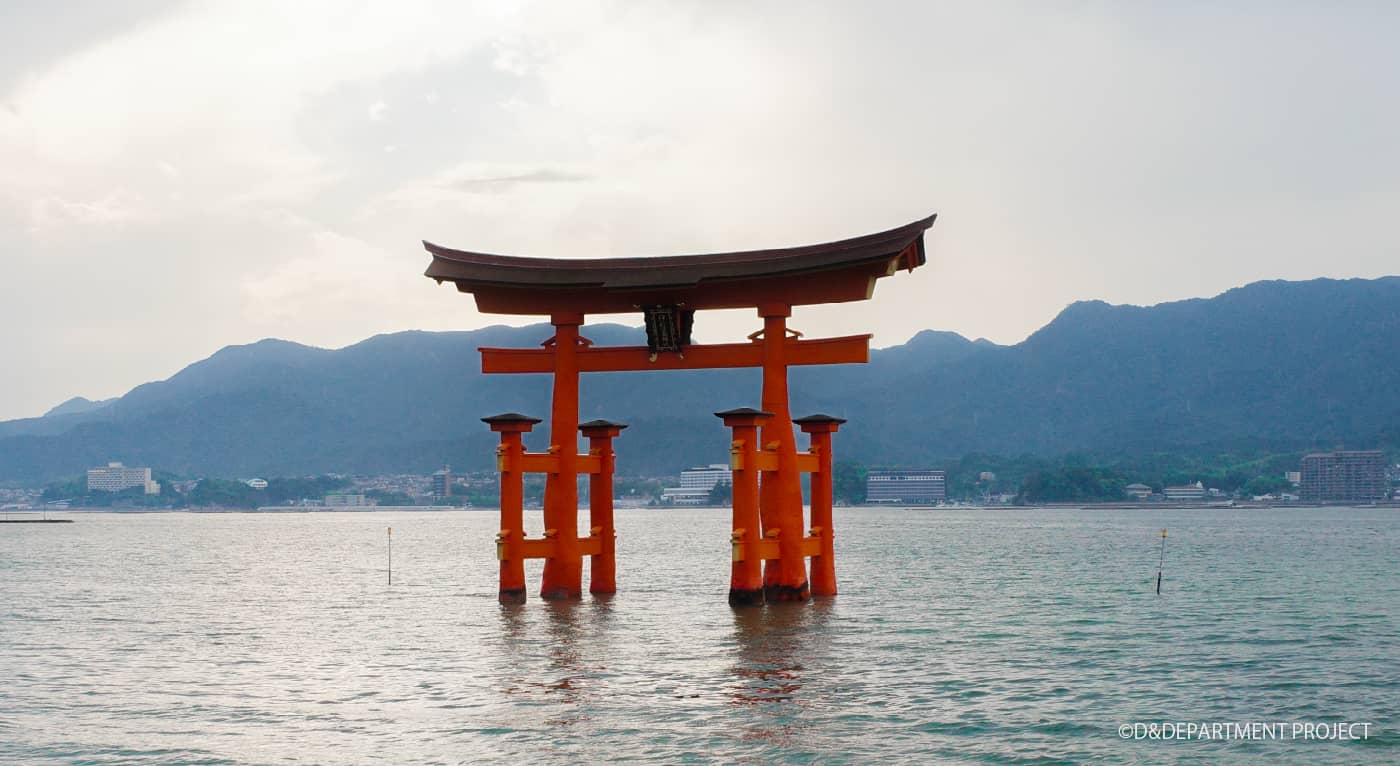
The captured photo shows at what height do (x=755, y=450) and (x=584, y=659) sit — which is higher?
(x=755, y=450)

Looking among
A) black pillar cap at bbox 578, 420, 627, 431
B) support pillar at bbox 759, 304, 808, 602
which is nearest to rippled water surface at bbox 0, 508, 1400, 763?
support pillar at bbox 759, 304, 808, 602

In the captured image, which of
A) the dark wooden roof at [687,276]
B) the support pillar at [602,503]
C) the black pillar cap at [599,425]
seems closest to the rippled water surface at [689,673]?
the support pillar at [602,503]

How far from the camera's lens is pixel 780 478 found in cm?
3106

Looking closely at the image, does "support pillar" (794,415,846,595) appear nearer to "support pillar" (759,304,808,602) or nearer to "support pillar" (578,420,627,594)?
"support pillar" (759,304,808,602)

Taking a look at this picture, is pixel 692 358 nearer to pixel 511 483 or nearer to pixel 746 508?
pixel 746 508

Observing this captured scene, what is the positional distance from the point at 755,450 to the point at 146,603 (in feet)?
76.7

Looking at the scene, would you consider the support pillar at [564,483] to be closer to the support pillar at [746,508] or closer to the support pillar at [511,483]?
the support pillar at [511,483]

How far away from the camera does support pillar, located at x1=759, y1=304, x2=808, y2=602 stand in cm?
3108

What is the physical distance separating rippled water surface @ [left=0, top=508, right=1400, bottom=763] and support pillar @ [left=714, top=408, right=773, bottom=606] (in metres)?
0.77

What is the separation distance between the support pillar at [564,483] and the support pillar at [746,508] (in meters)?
3.95

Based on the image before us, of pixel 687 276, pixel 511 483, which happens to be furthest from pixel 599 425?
pixel 687 276

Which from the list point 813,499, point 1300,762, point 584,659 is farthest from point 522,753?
point 813,499

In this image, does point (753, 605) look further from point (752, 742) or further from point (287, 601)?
point (287, 601)

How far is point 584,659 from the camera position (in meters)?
25.3
